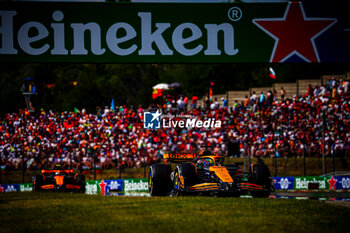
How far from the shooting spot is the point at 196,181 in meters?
14.8

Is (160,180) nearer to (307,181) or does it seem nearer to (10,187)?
(307,181)

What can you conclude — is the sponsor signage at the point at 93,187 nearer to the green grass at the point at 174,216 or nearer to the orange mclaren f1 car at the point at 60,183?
the orange mclaren f1 car at the point at 60,183

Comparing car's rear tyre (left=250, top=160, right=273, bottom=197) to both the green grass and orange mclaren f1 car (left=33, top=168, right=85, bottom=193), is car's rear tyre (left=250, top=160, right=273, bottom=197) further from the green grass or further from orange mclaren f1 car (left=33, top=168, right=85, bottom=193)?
orange mclaren f1 car (left=33, top=168, right=85, bottom=193)

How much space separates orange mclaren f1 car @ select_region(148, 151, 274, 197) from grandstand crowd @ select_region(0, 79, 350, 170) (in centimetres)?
906

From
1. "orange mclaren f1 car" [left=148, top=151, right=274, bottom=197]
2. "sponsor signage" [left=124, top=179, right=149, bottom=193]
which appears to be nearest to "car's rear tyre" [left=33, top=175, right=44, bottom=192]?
"sponsor signage" [left=124, top=179, right=149, bottom=193]

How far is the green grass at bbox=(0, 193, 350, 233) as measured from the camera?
9.18 meters

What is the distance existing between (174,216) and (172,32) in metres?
5.16

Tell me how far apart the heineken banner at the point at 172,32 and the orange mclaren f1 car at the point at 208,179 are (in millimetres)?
3183

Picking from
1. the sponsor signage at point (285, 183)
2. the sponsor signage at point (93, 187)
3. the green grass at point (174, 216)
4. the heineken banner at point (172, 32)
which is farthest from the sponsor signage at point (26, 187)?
the heineken banner at point (172, 32)

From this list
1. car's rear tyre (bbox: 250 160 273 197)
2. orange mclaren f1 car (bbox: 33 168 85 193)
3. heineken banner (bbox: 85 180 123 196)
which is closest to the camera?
car's rear tyre (bbox: 250 160 273 197)

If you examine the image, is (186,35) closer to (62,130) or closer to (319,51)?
(319,51)

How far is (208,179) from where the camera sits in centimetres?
1489

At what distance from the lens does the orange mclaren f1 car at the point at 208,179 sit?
14273mm

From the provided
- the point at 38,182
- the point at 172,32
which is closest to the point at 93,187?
the point at 38,182
